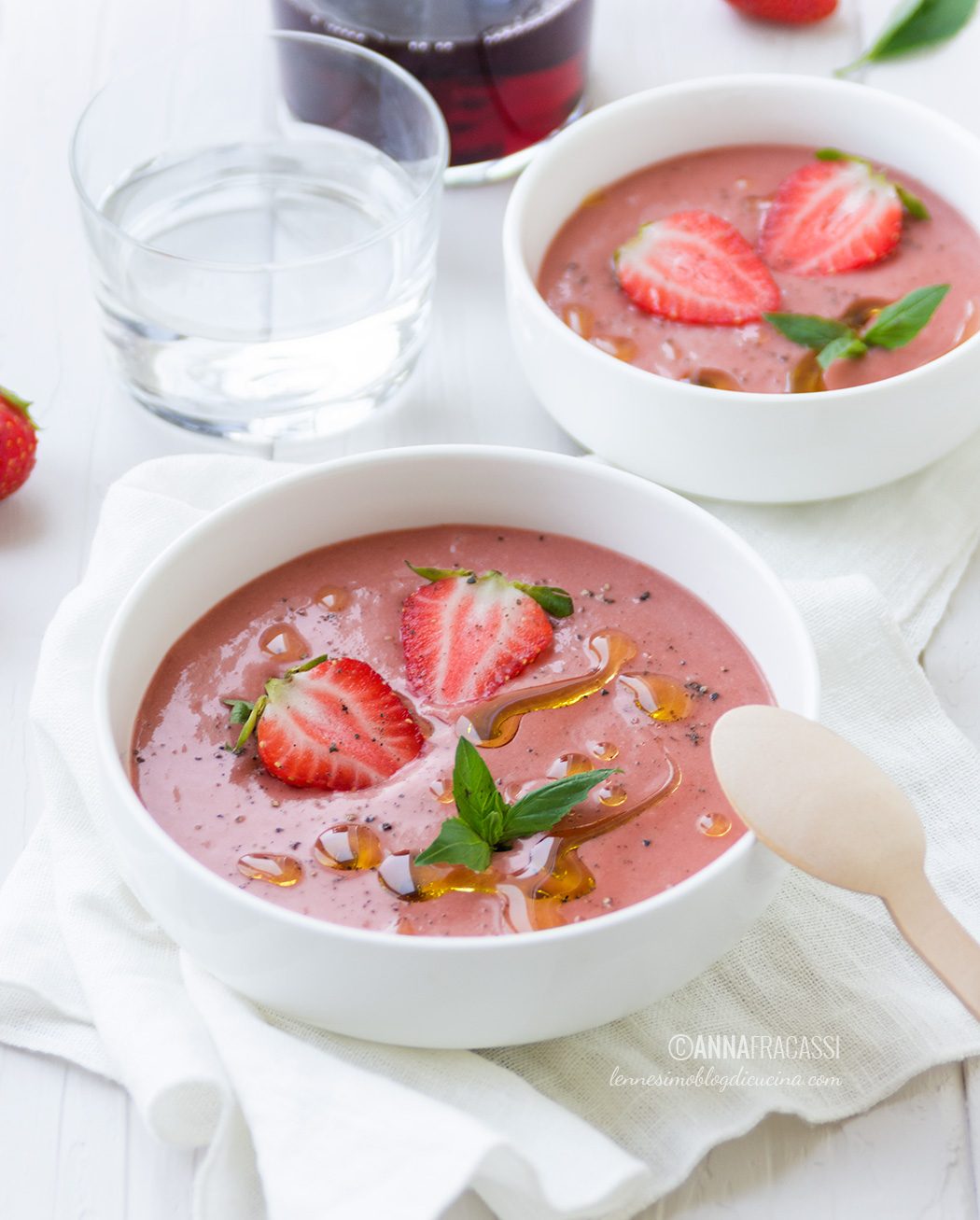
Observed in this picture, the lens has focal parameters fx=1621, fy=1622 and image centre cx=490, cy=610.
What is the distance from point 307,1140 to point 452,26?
1572 mm

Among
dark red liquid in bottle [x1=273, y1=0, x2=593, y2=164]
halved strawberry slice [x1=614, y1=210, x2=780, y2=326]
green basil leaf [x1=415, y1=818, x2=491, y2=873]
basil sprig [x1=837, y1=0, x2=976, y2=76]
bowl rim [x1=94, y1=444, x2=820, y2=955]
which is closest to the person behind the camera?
bowl rim [x1=94, y1=444, x2=820, y2=955]

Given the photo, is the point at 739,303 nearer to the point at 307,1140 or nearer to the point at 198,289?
the point at 198,289

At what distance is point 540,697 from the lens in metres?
1.52

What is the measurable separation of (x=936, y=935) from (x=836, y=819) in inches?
5.0

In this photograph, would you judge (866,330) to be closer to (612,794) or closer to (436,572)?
(436,572)

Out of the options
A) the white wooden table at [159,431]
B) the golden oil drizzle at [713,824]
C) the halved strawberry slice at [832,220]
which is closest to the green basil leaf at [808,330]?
the halved strawberry slice at [832,220]

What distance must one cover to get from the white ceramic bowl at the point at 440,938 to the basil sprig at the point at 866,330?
482 mm

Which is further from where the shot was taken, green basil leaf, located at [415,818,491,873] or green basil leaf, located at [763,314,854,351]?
green basil leaf, located at [763,314,854,351]

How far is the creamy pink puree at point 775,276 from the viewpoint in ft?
6.50

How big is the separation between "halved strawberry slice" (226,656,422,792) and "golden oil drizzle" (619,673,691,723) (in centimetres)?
20

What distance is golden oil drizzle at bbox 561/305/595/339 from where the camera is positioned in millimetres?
2045

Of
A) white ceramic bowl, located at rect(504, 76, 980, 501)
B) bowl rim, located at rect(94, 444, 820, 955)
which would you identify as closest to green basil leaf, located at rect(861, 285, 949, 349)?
white ceramic bowl, located at rect(504, 76, 980, 501)

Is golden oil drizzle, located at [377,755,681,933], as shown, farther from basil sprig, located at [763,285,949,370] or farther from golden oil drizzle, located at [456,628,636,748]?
basil sprig, located at [763,285,949,370]

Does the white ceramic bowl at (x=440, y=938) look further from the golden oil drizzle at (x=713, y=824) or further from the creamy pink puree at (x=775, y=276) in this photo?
the creamy pink puree at (x=775, y=276)
